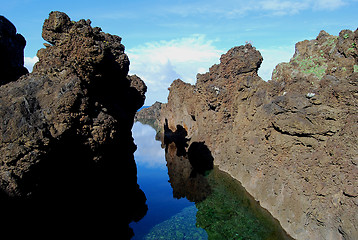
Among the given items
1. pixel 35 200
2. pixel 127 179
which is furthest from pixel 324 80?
pixel 127 179

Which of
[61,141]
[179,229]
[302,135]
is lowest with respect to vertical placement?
[179,229]

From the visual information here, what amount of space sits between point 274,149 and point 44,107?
60.8 ft

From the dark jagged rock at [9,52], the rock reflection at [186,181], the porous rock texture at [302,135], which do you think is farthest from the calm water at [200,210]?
the dark jagged rock at [9,52]

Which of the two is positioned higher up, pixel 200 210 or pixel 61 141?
pixel 61 141

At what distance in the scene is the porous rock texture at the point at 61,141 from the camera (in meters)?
10.9

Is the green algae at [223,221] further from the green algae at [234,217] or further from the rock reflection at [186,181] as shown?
the rock reflection at [186,181]

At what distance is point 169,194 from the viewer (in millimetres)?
26406

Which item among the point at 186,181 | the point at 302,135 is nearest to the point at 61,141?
the point at 302,135

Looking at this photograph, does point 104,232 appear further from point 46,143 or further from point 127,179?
point 127,179

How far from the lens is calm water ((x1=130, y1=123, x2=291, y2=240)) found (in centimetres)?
1766

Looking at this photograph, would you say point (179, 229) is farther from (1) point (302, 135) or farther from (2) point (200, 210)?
(1) point (302, 135)

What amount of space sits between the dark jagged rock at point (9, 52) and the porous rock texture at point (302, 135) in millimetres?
24028

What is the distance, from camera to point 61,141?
515 inches

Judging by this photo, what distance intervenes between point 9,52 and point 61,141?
546 inches
